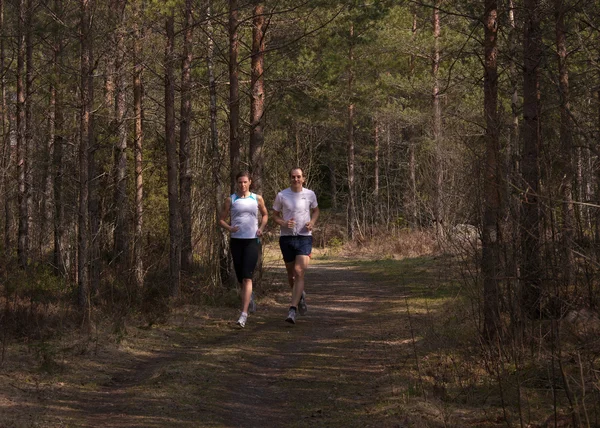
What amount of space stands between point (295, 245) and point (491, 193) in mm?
3842

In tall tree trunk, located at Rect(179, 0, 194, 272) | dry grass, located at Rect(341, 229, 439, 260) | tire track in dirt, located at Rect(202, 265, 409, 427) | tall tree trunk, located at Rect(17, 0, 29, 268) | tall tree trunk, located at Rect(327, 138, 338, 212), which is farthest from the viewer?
tall tree trunk, located at Rect(327, 138, 338, 212)

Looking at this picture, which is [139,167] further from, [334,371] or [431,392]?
[431,392]

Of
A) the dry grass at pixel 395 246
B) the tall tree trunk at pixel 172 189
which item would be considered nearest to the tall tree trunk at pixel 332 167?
the dry grass at pixel 395 246

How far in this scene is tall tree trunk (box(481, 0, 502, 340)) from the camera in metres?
7.10

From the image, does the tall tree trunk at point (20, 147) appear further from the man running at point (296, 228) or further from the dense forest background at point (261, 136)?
the man running at point (296, 228)

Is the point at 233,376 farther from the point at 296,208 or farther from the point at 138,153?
the point at 138,153

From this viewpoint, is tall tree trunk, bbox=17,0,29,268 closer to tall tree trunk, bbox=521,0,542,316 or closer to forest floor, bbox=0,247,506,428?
forest floor, bbox=0,247,506,428

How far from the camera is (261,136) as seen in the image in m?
15.4

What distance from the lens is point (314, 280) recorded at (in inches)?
793

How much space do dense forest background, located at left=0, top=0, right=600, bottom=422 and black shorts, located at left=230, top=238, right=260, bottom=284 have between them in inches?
69.2

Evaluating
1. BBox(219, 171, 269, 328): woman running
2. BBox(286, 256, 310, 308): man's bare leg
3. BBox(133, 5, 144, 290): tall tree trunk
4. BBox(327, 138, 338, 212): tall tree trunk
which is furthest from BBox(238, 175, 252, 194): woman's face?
BBox(327, 138, 338, 212): tall tree trunk

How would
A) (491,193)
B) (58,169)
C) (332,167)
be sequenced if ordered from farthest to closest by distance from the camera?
(332,167) < (58,169) < (491,193)

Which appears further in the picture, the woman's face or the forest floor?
the woman's face

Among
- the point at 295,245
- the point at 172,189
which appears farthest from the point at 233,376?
the point at 172,189
